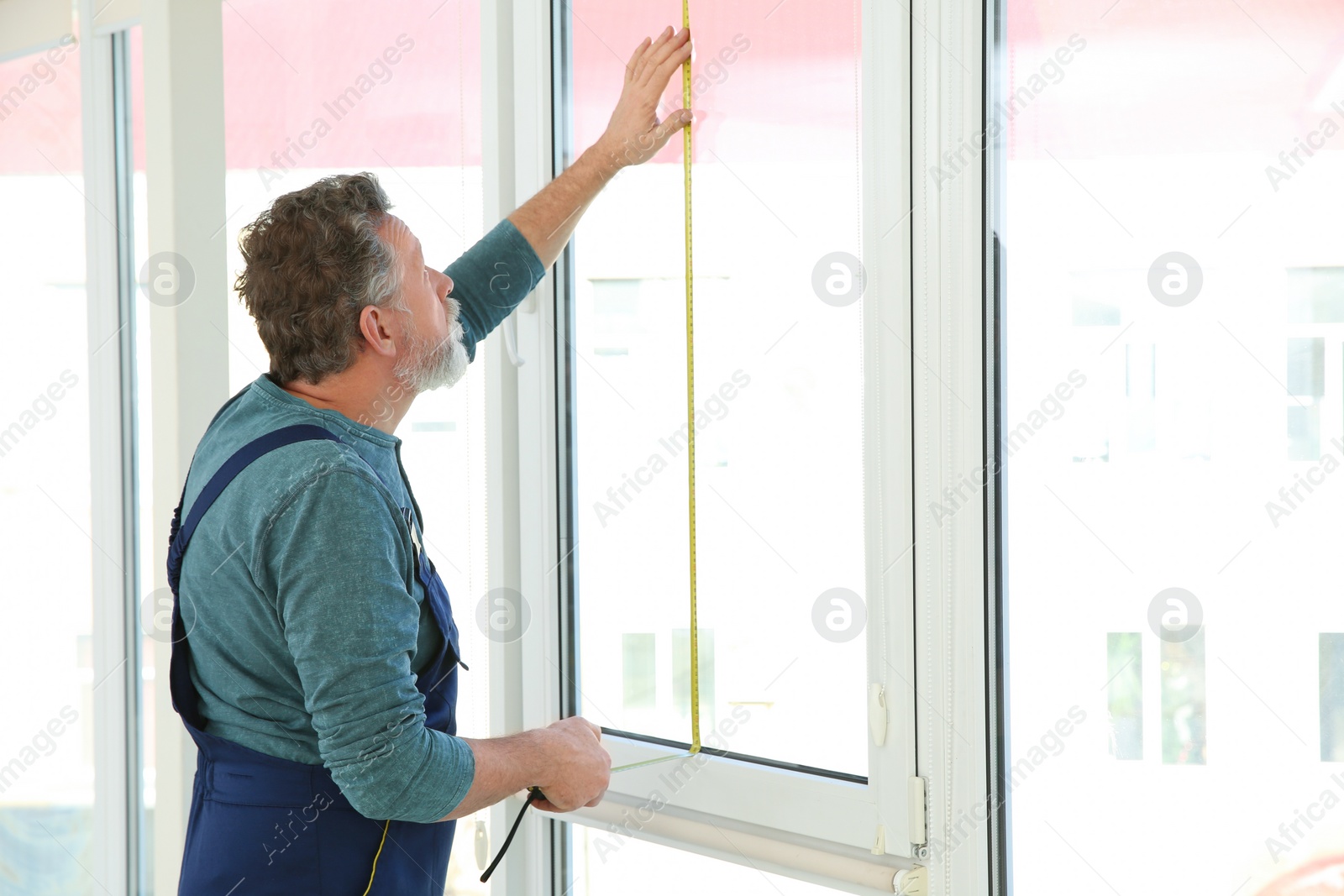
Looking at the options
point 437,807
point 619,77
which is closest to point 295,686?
point 437,807

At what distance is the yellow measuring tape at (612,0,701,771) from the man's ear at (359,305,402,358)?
45 centimetres

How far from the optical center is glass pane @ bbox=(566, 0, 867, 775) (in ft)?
4.80

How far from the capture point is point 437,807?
3.90 ft

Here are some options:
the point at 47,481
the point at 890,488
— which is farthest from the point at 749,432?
the point at 47,481

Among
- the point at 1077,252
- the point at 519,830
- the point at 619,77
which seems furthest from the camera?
the point at 519,830

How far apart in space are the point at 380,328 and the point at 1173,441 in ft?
3.04

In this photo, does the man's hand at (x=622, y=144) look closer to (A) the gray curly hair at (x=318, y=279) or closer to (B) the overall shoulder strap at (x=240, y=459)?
(A) the gray curly hair at (x=318, y=279)

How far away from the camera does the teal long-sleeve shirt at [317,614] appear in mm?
1123

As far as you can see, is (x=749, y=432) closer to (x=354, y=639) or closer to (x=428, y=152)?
(x=354, y=639)

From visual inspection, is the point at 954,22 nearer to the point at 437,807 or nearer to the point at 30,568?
the point at 437,807

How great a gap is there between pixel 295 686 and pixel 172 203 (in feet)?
3.63

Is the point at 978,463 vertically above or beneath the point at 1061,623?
above

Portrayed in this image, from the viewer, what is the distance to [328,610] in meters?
1.12

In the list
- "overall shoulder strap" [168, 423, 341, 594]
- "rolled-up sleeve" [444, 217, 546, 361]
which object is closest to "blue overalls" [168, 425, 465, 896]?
"overall shoulder strap" [168, 423, 341, 594]
